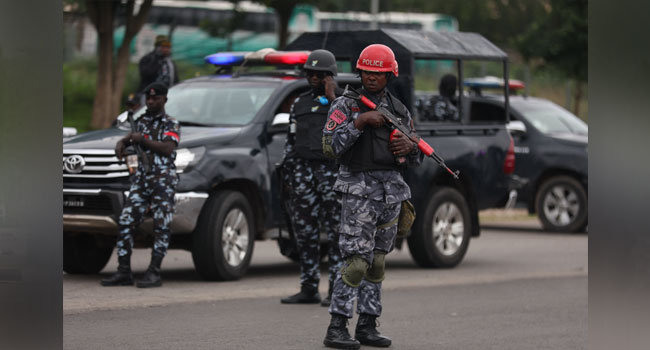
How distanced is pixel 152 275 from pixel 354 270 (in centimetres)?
341

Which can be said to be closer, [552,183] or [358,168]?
[358,168]

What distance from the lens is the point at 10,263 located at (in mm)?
4465

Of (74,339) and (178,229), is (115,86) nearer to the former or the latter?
(178,229)

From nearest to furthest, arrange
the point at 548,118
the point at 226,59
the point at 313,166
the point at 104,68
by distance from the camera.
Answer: the point at 313,166 → the point at 226,59 → the point at 548,118 → the point at 104,68

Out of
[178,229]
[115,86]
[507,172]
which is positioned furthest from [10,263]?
[115,86]

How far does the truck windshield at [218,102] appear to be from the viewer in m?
11.1

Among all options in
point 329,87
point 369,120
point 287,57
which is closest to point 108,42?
point 287,57

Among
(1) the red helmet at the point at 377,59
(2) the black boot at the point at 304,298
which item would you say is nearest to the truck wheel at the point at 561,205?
(2) the black boot at the point at 304,298

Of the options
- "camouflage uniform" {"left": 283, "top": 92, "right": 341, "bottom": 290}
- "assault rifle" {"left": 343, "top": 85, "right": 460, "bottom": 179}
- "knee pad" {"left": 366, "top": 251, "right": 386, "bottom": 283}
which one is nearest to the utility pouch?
"knee pad" {"left": 366, "top": 251, "right": 386, "bottom": 283}

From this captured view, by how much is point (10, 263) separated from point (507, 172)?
9.19 m

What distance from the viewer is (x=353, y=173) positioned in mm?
7188

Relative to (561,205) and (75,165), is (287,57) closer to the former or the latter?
(75,165)

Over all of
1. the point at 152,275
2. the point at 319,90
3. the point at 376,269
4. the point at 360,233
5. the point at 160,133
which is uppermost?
the point at 319,90

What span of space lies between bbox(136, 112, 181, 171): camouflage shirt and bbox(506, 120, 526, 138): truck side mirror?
708 cm
